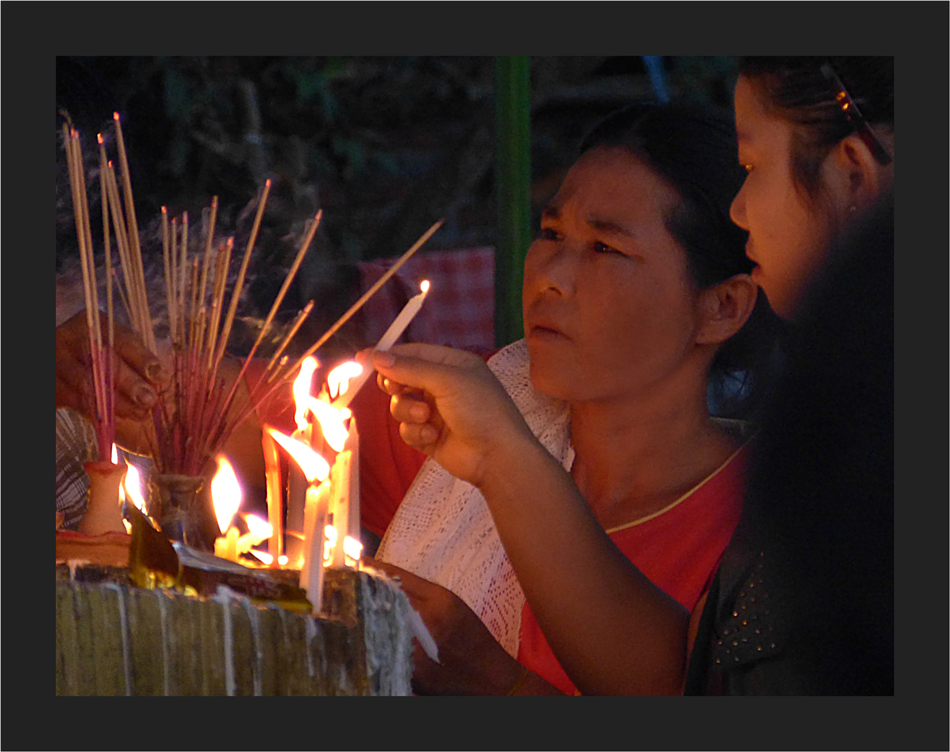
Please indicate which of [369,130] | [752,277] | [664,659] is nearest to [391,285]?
[369,130]

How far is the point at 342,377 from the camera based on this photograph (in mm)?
917

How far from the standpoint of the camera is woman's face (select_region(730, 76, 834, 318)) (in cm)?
112

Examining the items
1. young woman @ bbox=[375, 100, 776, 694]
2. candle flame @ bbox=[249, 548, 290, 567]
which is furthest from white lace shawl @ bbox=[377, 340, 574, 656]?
candle flame @ bbox=[249, 548, 290, 567]

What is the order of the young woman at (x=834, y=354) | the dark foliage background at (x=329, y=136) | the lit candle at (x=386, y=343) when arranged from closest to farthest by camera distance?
the lit candle at (x=386, y=343)
the young woman at (x=834, y=354)
the dark foliage background at (x=329, y=136)

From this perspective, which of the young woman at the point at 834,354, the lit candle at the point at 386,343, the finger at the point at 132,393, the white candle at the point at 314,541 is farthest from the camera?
the young woman at the point at 834,354

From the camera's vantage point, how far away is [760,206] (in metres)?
1.14

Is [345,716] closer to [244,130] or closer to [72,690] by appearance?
[72,690]

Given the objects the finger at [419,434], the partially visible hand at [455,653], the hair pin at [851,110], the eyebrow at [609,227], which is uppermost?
the hair pin at [851,110]

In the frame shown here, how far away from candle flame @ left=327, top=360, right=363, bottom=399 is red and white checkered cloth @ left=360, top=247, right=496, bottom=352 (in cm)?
43

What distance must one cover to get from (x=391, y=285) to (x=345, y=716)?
0.64 metres

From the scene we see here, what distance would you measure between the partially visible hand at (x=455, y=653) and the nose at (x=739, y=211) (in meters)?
0.52

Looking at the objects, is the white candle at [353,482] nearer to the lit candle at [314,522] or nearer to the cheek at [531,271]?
the lit candle at [314,522]

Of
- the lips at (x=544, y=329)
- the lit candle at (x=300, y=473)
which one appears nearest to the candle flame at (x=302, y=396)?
the lit candle at (x=300, y=473)

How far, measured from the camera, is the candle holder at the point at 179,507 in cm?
90
